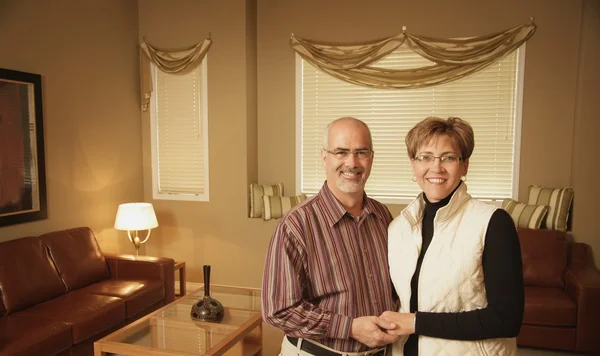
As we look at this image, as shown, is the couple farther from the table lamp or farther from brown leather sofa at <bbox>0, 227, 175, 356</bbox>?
the table lamp

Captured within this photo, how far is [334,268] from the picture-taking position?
4.93ft

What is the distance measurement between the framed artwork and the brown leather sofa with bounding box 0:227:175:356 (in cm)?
27

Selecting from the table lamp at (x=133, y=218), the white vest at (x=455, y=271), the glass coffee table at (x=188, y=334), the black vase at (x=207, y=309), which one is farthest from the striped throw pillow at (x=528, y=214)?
the table lamp at (x=133, y=218)

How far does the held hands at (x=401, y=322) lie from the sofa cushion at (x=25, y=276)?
8.98ft

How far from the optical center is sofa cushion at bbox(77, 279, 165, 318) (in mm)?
3369

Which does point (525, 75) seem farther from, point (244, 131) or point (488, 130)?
point (244, 131)

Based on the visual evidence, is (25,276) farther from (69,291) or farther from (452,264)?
(452,264)

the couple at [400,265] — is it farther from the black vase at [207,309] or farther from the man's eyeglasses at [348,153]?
the black vase at [207,309]

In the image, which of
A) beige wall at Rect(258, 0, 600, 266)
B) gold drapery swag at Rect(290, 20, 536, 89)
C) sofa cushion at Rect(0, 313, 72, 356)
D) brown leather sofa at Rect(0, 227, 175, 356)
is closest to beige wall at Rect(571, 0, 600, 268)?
beige wall at Rect(258, 0, 600, 266)

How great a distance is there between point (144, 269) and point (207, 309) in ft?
3.76

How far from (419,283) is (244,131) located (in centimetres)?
335

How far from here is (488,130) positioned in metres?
4.20

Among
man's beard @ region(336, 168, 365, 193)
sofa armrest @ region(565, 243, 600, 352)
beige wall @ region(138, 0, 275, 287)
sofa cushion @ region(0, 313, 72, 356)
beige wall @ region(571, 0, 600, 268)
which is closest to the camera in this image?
man's beard @ region(336, 168, 365, 193)

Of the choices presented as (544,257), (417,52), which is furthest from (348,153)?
(417,52)
